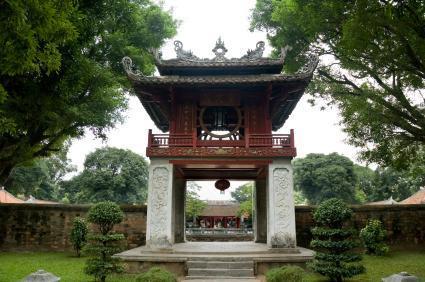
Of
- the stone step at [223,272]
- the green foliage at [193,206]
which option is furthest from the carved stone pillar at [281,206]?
the green foliage at [193,206]

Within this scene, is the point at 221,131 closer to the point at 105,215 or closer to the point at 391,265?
the point at 105,215

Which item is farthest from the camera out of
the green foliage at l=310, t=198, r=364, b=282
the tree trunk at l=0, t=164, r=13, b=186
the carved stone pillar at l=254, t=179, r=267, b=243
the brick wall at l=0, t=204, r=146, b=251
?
the brick wall at l=0, t=204, r=146, b=251

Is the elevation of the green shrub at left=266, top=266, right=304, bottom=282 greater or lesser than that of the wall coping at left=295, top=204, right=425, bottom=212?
lesser

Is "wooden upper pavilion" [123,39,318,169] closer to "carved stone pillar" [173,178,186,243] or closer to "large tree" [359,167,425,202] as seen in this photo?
"carved stone pillar" [173,178,186,243]

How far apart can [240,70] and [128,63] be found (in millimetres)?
4237

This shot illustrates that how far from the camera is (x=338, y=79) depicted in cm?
1407

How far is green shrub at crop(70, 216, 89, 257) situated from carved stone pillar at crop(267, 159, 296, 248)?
7926 mm

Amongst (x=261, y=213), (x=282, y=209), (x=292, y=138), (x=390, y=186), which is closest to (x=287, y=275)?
(x=282, y=209)

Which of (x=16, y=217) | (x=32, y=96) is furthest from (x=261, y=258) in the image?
(x=16, y=217)

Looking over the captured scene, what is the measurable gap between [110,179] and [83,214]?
2007 centimetres

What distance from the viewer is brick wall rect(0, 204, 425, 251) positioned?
15.9 meters

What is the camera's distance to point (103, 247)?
965cm

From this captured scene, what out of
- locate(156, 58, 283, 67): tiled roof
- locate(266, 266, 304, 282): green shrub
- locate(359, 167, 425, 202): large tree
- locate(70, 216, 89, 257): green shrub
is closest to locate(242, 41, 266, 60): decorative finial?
locate(156, 58, 283, 67): tiled roof

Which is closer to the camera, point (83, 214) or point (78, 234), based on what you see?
Result: point (78, 234)
